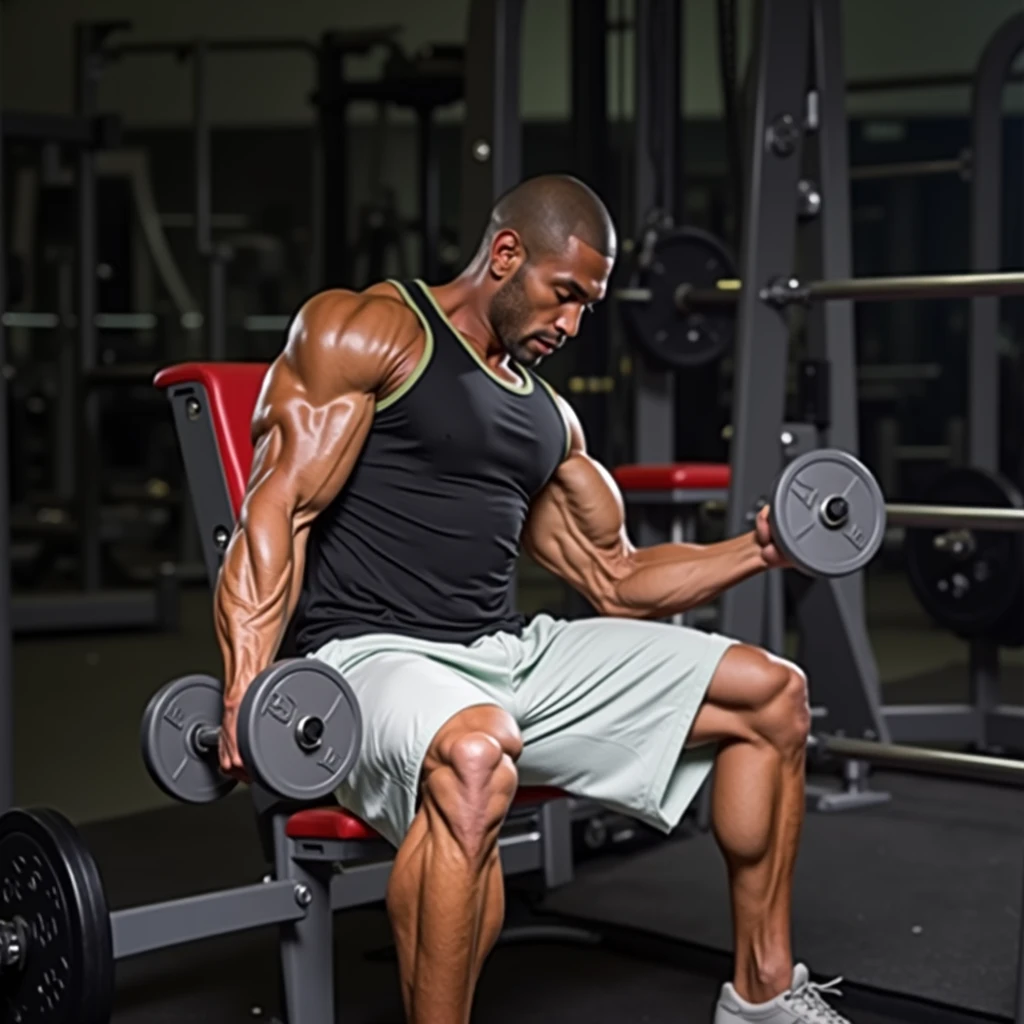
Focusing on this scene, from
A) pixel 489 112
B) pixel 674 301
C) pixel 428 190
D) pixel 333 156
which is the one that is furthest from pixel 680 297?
pixel 333 156

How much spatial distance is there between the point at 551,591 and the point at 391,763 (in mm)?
5410

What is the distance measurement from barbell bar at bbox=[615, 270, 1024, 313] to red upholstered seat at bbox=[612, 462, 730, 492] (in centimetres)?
33

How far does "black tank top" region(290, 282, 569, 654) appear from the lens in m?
1.98

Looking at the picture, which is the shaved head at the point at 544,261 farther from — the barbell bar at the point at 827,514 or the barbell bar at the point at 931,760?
the barbell bar at the point at 931,760

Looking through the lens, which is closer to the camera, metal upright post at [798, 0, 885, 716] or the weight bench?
the weight bench

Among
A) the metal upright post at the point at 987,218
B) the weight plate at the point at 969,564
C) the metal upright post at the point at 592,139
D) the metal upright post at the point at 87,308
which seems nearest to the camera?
the metal upright post at the point at 592,139

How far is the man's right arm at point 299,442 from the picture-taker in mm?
1828

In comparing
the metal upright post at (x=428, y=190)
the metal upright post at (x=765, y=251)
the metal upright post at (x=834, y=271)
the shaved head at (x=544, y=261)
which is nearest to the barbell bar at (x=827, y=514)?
the shaved head at (x=544, y=261)

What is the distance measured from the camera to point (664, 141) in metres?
3.51

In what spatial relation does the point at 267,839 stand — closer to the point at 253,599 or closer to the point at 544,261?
the point at 253,599

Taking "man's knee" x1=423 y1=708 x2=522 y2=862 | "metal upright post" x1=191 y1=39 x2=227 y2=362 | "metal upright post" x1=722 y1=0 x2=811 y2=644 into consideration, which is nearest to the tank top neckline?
"man's knee" x1=423 y1=708 x2=522 y2=862

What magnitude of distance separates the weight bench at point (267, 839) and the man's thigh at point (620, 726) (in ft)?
0.17

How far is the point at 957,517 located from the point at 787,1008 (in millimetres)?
859

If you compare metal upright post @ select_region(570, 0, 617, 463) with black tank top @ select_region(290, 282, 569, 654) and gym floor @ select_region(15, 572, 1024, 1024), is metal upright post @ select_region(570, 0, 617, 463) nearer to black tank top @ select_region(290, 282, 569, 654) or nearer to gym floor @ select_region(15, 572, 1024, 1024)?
gym floor @ select_region(15, 572, 1024, 1024)
